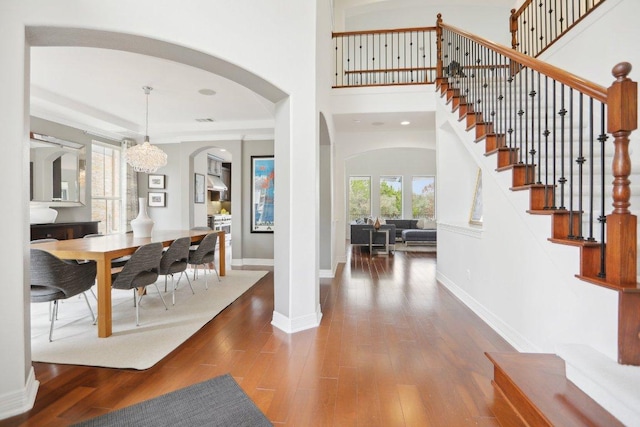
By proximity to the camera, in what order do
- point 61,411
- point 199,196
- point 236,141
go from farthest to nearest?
1. point 199,196
2. point 236,141
3. point 61,411

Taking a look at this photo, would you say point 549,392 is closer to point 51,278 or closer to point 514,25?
point 51,278

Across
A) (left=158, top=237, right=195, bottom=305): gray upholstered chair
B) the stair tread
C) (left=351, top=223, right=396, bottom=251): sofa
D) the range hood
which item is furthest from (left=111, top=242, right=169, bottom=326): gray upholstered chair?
the range hood

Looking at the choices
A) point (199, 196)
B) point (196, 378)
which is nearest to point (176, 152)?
point (199, 196)

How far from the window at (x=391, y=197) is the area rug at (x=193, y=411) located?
11195 mm

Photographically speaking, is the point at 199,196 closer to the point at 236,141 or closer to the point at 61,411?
the point at 236,141

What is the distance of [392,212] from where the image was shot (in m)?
12.6

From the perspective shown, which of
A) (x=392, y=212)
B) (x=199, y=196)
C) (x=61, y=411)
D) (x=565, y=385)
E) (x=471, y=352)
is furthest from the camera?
(x=392, y=212)

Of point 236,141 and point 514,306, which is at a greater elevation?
point 236,141

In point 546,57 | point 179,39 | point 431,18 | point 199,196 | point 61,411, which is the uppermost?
point 431,18

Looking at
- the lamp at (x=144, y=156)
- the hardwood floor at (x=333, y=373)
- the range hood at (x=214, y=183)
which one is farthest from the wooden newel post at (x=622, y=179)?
the range hood at (x=214, y=183)

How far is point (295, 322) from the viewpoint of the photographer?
9.59 feet

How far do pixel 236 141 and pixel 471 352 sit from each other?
5.71m

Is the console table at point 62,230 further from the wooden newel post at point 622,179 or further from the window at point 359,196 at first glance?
the window at point 359,196

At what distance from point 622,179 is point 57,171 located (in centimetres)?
709
